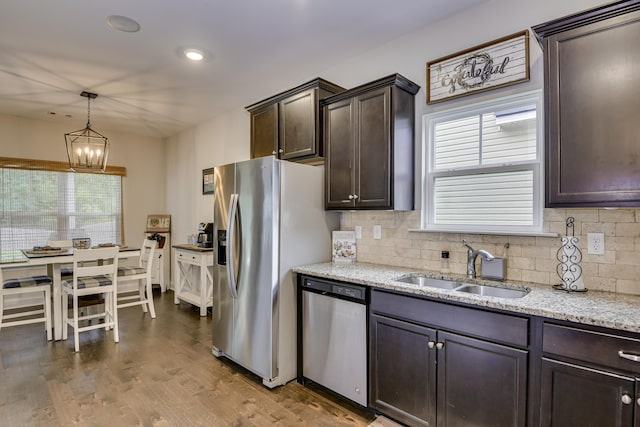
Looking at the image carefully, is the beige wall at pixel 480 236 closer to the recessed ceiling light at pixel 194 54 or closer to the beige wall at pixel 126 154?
the recessed ceiling light at pixel 194 54

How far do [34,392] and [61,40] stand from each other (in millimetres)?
2735

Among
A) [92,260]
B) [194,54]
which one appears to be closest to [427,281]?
[194,54]

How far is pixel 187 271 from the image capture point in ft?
16.7

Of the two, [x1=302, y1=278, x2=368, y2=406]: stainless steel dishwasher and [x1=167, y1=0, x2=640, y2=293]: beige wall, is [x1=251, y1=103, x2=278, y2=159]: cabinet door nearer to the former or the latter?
[x1=167, y1=0, x2=640, y2=293]: beige wall

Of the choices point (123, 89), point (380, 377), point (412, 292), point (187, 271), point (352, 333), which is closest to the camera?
point (412, 292)

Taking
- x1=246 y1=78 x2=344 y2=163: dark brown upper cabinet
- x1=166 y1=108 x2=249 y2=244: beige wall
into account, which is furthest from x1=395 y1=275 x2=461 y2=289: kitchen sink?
x1=166 y1=108 x2=249 y2=244: beige wall

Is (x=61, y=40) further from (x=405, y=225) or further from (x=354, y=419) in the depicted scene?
(x=354, y=419)

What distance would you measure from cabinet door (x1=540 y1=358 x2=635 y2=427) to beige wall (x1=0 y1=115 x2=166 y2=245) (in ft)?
20.1

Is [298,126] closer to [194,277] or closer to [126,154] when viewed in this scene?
[194,277]

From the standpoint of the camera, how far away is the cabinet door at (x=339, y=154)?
8.95 feet

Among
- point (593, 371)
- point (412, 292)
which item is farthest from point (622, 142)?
point (412, 292)

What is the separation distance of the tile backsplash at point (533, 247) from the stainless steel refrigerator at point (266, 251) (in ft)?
1.80

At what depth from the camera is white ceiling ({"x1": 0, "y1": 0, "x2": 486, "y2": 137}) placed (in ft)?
7.91

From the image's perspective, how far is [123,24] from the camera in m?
2.59
